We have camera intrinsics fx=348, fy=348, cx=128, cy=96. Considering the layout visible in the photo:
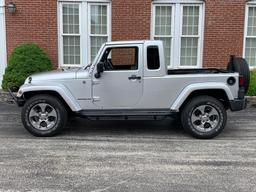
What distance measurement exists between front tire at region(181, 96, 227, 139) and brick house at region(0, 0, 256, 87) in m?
5.23

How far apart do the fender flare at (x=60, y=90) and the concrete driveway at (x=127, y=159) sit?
678 mm

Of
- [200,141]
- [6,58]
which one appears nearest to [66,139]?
[200,141]

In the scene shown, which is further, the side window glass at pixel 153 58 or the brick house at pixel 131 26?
the brick house at pixel 131 26

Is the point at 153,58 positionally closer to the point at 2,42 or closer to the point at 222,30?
the point at 222,30

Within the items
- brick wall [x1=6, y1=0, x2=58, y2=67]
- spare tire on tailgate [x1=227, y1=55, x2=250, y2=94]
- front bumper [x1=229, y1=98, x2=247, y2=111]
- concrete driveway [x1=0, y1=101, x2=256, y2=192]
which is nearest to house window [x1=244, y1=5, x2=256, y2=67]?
concrete driveway [x1=0, y1=101, x2=256, y2=192]

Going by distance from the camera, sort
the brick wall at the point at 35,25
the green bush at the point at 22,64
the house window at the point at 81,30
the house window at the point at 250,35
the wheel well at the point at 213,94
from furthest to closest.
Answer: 1. the house window at the point at 250,35
2. the house window at the point at 81,30
3. the brick wall at the point at 35,25
4. the green bush at the point at 22,64
5. the wheel well at the point at 213,94

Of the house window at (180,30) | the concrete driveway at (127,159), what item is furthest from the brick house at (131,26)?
the concrete driveway at (127,159)

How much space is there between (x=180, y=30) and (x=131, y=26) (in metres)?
1.66

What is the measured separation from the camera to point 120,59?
6969 mm

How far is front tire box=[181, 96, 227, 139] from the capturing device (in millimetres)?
6848

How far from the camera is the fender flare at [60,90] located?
6828 mm

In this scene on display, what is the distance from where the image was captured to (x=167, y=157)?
5.84 meters

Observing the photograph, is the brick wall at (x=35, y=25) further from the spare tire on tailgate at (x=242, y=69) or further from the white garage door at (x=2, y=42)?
the spare tire on tailgate at (x=242, y=69)

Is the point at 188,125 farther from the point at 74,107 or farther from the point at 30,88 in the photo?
the point at 30,88
